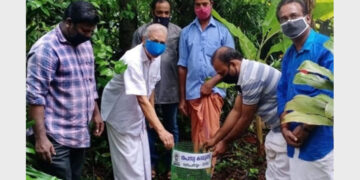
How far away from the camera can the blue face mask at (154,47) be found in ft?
8.38

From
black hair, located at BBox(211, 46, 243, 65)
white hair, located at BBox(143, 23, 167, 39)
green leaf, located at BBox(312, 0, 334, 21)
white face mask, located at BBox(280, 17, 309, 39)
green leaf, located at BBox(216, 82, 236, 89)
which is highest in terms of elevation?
green leaf, located at BBox(312, 0, 334, 21)

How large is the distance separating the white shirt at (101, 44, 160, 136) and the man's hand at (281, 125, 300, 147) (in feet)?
2.22

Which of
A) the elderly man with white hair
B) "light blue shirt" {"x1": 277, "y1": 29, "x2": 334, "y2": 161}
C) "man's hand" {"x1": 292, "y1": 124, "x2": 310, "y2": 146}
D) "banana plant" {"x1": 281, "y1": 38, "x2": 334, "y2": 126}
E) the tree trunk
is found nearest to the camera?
"banana plant" {"x1": 281, "y1": 38, "x2": 334, "y2": 126}

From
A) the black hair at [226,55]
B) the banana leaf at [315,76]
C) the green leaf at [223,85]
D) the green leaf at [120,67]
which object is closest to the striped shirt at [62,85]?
the green leaf at [120,67]

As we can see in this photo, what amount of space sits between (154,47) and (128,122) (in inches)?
16.5

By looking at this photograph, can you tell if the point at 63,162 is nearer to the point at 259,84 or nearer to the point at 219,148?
the point at 219,148

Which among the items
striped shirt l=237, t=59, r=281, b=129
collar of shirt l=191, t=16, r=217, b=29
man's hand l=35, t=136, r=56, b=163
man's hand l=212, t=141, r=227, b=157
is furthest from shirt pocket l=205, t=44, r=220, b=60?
man's hand l=35, t=136, r=56, b=163

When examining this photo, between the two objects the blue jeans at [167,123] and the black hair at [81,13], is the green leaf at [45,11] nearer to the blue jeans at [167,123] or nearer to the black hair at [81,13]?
the black hair at [81,13]

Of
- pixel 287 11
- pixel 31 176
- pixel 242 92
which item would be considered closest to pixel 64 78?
pixel 31 176

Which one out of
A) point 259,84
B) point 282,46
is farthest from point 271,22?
point 259,84

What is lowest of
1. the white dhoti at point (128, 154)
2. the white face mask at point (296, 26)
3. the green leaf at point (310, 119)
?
the white dhoti at point (128, 154)

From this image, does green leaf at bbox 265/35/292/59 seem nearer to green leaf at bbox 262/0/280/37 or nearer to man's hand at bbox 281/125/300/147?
green leaf at bbox 262/0/280/37

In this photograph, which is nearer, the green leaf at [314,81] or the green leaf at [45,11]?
the green leaf at [314,81]

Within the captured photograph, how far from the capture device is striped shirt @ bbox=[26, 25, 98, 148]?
2.20 m
